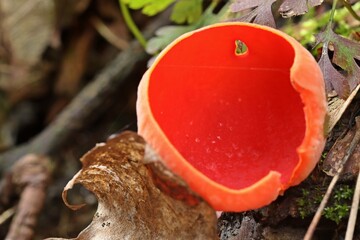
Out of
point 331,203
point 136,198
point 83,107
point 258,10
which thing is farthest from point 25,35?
point 331,203

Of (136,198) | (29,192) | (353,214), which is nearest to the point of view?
(353,214)

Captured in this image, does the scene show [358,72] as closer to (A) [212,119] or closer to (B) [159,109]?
(A) [212,119]

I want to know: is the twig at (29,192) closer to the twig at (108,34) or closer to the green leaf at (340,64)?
the twig at (108,34)

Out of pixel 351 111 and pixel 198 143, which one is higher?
pixel 198 143

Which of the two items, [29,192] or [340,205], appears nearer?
[340,205]

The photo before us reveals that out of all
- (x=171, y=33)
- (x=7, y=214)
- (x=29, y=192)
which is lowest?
(x=7, y=214)

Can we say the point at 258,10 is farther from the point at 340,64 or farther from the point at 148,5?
the point at 148,5

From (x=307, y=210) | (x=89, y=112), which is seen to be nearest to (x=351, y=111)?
(x=307, y=210)
